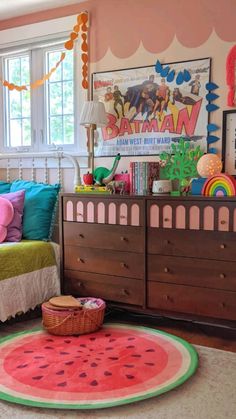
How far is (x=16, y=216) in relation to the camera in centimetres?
309

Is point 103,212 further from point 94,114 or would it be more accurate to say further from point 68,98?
point 68,98

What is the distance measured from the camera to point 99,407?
1771 millimetres

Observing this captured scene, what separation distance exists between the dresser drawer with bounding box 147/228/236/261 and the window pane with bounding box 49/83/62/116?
1512 millimetres

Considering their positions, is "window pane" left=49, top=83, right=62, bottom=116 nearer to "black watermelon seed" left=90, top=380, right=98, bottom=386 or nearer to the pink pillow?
the pink pillow

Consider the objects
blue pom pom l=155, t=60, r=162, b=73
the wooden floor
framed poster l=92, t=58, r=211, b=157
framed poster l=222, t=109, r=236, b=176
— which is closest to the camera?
the wooden floor

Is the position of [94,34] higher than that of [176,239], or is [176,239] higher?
[94,34]

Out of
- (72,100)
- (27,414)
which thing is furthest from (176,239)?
(72,100)

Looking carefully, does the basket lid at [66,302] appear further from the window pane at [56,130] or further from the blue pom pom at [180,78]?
the blue pom pom at [180,78]

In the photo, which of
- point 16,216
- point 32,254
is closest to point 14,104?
point 16,216

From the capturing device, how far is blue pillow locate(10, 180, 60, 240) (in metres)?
3.11

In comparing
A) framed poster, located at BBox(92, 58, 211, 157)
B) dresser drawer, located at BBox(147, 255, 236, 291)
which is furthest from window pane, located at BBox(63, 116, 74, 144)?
dresser drawer, located at BBox(147, 255, 236, 291)

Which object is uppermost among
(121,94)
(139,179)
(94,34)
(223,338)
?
(94,34)

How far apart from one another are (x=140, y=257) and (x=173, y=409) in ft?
3.30

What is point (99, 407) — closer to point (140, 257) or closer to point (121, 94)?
point (140, 257)
